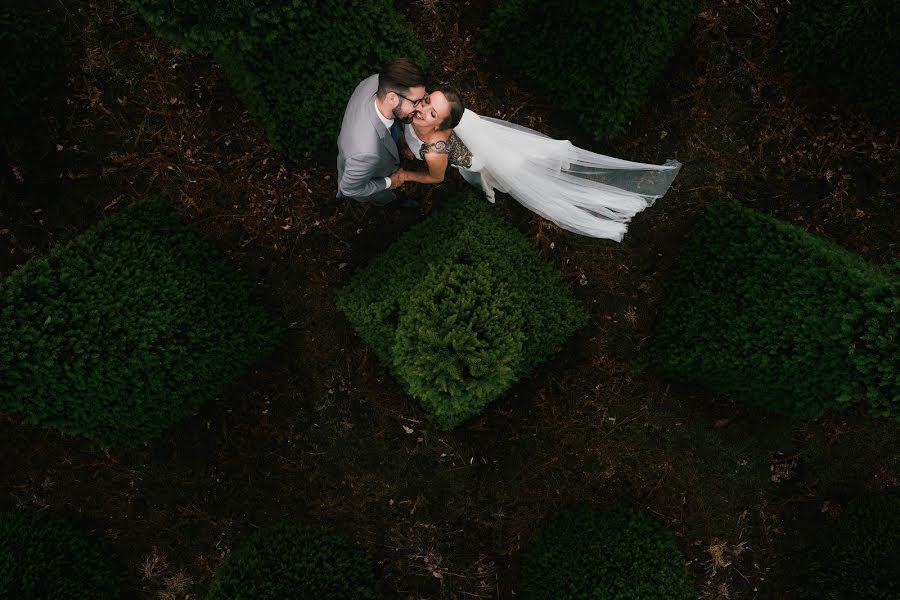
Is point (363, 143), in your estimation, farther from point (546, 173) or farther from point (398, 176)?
point (546, 173)

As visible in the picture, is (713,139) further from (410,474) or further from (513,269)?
(410,474)

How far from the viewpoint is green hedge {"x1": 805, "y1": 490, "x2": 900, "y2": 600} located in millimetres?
5199

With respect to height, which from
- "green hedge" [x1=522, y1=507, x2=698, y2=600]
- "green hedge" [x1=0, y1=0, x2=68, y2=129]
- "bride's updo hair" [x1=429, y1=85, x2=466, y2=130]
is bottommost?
"green hedge" [x1=522, y1=507, x2=698, y2=600]

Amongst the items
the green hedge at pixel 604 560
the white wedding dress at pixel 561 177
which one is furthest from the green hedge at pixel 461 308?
the green hedge at pixel 604 560

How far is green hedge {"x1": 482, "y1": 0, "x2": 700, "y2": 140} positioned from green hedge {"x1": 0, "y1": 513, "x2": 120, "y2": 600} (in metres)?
6.10

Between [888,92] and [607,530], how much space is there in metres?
4.74

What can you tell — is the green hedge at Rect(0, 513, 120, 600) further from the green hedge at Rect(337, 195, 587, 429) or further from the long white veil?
the long white veil

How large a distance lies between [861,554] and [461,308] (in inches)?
172

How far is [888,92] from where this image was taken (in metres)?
5.37

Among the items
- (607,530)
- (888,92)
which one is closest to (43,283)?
(607,530)

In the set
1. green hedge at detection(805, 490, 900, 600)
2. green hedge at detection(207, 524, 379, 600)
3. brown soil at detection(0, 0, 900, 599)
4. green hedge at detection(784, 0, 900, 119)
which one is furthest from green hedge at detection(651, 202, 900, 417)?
green hedge at detection(207, 524, 379, 600)

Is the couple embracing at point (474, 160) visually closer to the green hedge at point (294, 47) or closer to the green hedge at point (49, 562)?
the green hedge at point (294, 47)

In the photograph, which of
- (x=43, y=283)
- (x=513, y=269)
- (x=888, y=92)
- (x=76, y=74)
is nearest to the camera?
(x=43, y=283)

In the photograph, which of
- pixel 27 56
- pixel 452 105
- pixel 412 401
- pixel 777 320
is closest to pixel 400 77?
pixel 452 105
